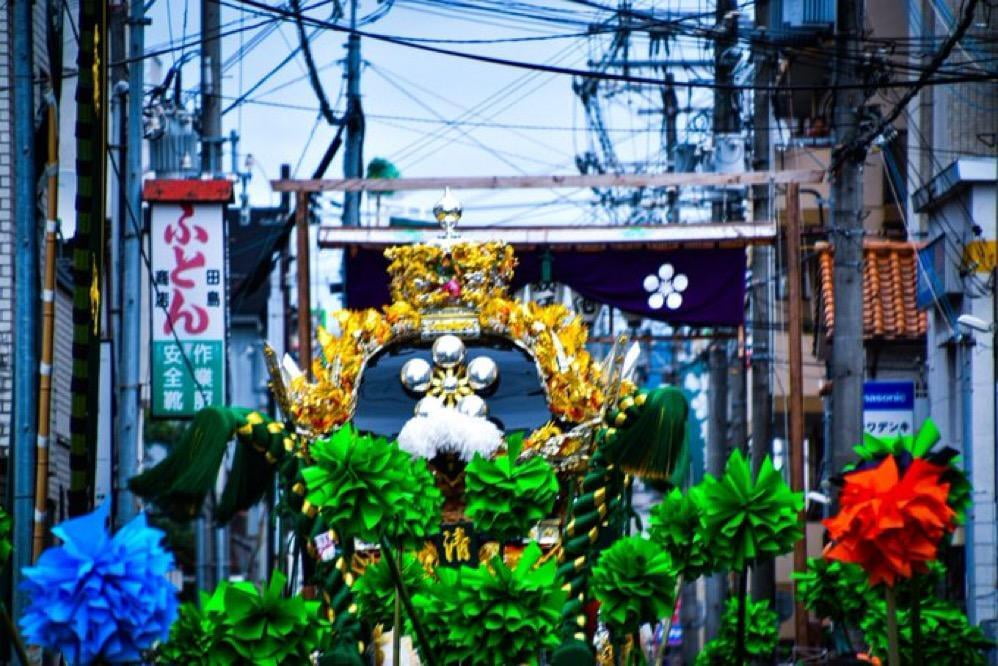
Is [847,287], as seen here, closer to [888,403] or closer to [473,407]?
[473,407]

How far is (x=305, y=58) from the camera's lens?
97.5 feet

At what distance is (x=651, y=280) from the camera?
28.6m

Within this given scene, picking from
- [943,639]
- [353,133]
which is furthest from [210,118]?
[943,639]

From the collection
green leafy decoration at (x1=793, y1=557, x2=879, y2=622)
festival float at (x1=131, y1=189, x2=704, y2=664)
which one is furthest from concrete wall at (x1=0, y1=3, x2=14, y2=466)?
green leafy decoration at (x1=793, y1=557, x2=879, y2=622)

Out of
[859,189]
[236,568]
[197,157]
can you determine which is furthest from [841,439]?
[236,568]

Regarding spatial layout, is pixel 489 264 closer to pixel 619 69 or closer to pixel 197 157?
pixel 197 157

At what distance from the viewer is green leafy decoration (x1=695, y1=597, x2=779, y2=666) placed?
60.0 feet

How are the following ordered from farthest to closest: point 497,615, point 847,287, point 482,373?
point 847,287 → point 482,373 → point 497,615

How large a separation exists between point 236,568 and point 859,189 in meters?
44.3

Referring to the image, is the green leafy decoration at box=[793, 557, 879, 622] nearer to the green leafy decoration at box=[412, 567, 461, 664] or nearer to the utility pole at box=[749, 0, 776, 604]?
the green leafy decoration at box=[412, 567, 461, 664]

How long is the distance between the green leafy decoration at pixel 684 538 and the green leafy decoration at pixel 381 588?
1.41m

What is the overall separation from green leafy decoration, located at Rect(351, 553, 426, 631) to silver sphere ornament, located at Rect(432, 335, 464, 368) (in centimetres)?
241

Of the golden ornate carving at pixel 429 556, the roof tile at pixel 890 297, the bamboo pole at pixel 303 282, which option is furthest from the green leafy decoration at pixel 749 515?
the roof tile at pixel 890 297

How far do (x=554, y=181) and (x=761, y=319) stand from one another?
603 cm
